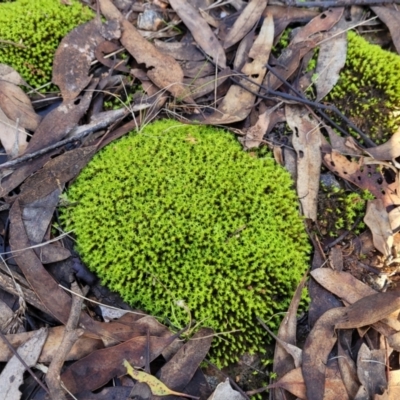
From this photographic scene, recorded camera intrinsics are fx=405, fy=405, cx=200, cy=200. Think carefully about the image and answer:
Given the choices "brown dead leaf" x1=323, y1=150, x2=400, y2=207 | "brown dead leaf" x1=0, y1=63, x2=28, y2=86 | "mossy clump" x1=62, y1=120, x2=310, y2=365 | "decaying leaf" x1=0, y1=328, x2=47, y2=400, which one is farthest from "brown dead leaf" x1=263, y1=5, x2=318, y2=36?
"decaying leaf" x1=0, y1=328, x2=47, y2=400

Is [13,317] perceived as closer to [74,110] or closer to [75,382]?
[75,382]

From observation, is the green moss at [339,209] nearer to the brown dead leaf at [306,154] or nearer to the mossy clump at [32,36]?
the brown dead leaf at [306,154]

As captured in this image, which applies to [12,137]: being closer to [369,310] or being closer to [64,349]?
[64,349]

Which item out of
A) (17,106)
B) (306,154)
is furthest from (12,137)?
(306,154)

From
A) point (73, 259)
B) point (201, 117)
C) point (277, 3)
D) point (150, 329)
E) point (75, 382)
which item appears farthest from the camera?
point (277, 3)

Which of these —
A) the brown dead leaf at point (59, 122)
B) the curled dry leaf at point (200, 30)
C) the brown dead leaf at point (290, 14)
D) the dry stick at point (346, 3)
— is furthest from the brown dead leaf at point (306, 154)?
the brown dead leaf at point (59, 122)

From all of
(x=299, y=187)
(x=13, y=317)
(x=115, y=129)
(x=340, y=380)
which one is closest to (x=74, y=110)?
(x=115, y=129)

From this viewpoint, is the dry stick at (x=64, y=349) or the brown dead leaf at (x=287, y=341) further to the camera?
the brown dead leaf at (x=287, y=341)
